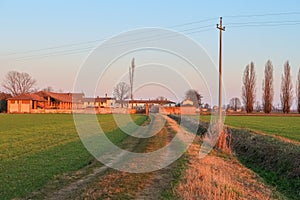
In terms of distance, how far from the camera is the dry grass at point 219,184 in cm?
932

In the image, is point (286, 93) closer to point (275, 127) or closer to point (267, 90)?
point (267, 90)

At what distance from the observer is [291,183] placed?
1262 cm

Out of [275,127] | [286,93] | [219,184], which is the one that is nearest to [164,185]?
[219,184]

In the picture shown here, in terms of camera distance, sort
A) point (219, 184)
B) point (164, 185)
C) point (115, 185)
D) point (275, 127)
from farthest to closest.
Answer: point (275, 127) → point (164, 185) → point (219, 184) → point (115, 185)

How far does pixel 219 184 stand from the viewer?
34.7 feet

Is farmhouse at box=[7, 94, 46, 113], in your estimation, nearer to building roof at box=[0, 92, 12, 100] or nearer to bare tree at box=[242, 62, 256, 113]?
building roof at box=[0, 92, 12, 100]

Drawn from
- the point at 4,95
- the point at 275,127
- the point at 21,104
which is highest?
the point at 4,95

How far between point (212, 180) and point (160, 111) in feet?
257

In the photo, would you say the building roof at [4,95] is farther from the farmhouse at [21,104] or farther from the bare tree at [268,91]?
the bare tree at [268,91]

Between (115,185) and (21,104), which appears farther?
(21,104)

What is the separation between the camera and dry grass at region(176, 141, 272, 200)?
932 cm

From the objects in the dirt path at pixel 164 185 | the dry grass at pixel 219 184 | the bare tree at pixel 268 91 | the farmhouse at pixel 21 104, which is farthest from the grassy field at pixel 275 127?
the farmhouse at pixel 21 104

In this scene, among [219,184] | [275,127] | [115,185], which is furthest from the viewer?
[275,127]

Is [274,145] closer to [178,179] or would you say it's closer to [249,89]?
[178,179]
